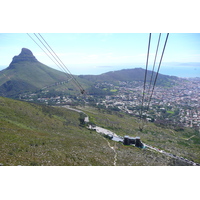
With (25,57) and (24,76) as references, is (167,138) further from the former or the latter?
(25,57)


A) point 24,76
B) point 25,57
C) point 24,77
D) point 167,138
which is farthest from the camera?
point 25,57

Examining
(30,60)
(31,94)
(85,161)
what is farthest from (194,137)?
(30,60)

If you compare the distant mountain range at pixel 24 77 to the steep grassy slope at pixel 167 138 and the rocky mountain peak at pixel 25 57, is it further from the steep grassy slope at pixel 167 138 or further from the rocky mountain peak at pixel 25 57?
the steep grassy slope at pixel 167 138

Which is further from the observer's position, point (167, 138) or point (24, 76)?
point (24, 76)

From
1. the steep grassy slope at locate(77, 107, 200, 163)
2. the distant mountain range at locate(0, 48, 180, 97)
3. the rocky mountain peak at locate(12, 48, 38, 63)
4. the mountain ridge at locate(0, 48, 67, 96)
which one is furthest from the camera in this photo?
the rocky mountain peak at locate(12, 48, 38, 63)

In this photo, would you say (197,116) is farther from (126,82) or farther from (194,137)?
(126,82)

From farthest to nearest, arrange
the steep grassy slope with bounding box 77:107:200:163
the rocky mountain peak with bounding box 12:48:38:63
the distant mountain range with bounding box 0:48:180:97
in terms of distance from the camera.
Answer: the rocky mountain peak with bounding box 12:48:38:63, the distant mountain range with bounding box 0:48:180:97, the steep grassy slope with bounding box 77:107:200:163

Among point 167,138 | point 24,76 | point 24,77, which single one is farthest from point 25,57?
point 167,138

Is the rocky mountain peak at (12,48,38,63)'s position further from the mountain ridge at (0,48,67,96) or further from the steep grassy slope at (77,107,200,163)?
the steep grassy slope at (77,107,200,163)

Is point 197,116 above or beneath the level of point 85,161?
beneath

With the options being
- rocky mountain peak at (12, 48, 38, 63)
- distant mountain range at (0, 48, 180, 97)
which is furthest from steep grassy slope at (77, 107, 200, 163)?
rocky mountain peak at (12, 48, 38, 63)

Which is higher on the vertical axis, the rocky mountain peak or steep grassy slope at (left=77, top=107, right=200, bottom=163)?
the rocky mountain peak
